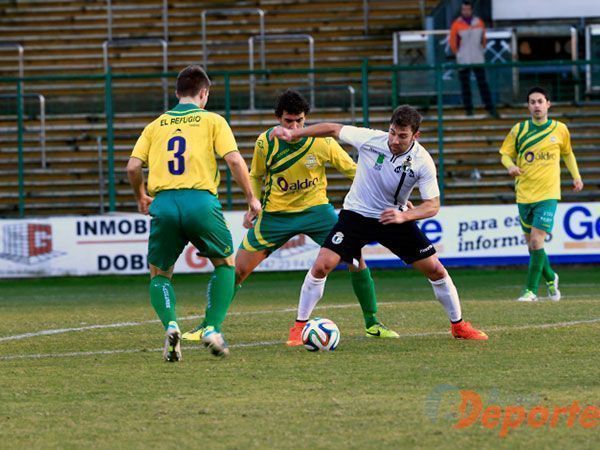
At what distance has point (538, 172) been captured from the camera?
14305 millimetres

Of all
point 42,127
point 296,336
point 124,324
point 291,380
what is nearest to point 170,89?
point 42,127

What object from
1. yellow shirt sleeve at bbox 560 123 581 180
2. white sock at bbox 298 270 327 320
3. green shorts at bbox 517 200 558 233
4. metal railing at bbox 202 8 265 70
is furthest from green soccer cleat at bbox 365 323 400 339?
metal railing at bbox 202 8 265 70

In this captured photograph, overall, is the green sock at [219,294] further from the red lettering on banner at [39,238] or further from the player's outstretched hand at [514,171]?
the red lettering on banner at [39,238]

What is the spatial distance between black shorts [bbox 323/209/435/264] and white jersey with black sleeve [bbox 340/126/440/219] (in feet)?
0.28

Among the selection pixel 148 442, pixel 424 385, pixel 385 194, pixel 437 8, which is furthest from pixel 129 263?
pixel 148 442

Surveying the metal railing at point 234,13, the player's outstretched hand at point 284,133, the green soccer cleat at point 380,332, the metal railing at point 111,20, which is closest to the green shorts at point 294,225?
the green soccer cleat at point 380,332

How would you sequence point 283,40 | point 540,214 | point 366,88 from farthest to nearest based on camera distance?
point 283,40, point 366,88, point 540,214

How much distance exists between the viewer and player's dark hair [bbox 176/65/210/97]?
9020mm

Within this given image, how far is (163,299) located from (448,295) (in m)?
2.24

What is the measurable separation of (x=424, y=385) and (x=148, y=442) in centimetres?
206

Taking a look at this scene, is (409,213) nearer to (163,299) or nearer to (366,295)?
(366,295)

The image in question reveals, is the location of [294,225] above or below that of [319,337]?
above

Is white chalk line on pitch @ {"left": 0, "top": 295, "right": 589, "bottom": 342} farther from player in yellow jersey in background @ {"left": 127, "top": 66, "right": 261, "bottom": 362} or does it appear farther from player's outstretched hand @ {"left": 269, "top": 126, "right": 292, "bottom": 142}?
player's outstretched hand @ {"left": 269, "top": 126, "right": 292, "bottom": 142}

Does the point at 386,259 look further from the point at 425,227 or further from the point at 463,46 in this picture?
the point at 463,46
